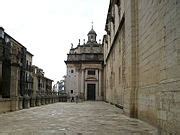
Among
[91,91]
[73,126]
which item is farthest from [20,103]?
[91,91]

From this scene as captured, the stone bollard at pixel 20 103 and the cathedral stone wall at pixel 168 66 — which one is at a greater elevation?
the cathedral stone wall at pixel 168 66

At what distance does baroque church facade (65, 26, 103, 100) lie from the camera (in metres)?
50.2

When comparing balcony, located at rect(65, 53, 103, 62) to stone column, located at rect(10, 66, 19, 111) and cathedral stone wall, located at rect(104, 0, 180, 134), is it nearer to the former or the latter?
stone column, located at rect(10, 66, 19, 111)

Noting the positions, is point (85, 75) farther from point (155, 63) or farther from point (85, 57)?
point (155, 63)

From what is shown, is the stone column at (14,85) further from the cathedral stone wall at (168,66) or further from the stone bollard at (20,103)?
the cathedral stone wall at (168,66)

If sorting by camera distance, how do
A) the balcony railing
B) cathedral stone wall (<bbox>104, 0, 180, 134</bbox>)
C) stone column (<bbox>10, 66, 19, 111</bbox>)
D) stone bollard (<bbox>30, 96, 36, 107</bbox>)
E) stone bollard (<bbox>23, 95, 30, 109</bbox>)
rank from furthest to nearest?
the balcony railing, stone bollard (<bbox>30, 96, 36, 107</bbox>), stone bollard (<bbox>23, 95, 30, 109</bbox>), stone column (<bbox>10, 66, 19, 111</bbox>), cathedral stone wall (<bbox>104, 0, 180, 134</bbox>)

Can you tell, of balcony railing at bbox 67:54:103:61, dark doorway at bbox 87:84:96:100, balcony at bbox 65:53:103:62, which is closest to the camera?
dark doorway at bbox 87:84:96:100

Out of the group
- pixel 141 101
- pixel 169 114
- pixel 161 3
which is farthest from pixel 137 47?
pixel 169 114

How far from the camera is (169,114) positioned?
6832 millimetres

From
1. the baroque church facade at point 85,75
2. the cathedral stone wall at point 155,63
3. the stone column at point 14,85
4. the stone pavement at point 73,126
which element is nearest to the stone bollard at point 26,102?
the stone column at point 14,85

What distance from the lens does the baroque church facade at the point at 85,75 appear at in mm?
50250

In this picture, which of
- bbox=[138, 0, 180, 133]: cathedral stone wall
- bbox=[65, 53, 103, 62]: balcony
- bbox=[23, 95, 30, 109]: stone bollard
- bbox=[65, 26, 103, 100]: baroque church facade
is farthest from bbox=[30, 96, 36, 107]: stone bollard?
bbox=[65, 53, 103, 62]: balcony

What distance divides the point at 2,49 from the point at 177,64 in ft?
43.5

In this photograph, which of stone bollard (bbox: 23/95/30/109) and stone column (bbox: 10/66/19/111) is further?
stone bollard (bbox: 23/95/30/109)
